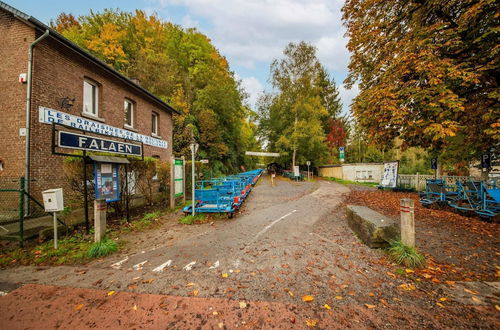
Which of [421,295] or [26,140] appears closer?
[421,295]

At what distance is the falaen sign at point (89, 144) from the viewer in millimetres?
4801

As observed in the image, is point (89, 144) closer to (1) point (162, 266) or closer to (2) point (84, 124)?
(1) point (162, 266)

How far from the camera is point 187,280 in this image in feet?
10.8

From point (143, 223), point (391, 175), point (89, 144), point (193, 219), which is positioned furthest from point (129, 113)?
point (391, 175)

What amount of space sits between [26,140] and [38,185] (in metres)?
1.59

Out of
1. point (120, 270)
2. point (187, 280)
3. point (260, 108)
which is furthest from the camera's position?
point (260, 108)

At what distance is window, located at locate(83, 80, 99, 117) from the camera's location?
30.3 ft

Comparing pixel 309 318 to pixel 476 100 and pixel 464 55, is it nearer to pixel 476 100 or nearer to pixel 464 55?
pixel 476 100

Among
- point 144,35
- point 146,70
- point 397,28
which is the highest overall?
point 144,35

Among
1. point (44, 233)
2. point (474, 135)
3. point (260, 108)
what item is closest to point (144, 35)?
point (260, 108)

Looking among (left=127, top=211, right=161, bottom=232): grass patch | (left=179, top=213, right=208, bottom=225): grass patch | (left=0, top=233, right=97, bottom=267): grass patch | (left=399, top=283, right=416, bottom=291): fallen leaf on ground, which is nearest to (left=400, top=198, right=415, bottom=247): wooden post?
(left=399, top=283, right=416, bottom=291): fallen leaf on ground

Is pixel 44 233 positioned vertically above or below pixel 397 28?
below

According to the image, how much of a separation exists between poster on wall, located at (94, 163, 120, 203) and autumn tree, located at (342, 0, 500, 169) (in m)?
9.20

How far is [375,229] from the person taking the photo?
4.34 meters
